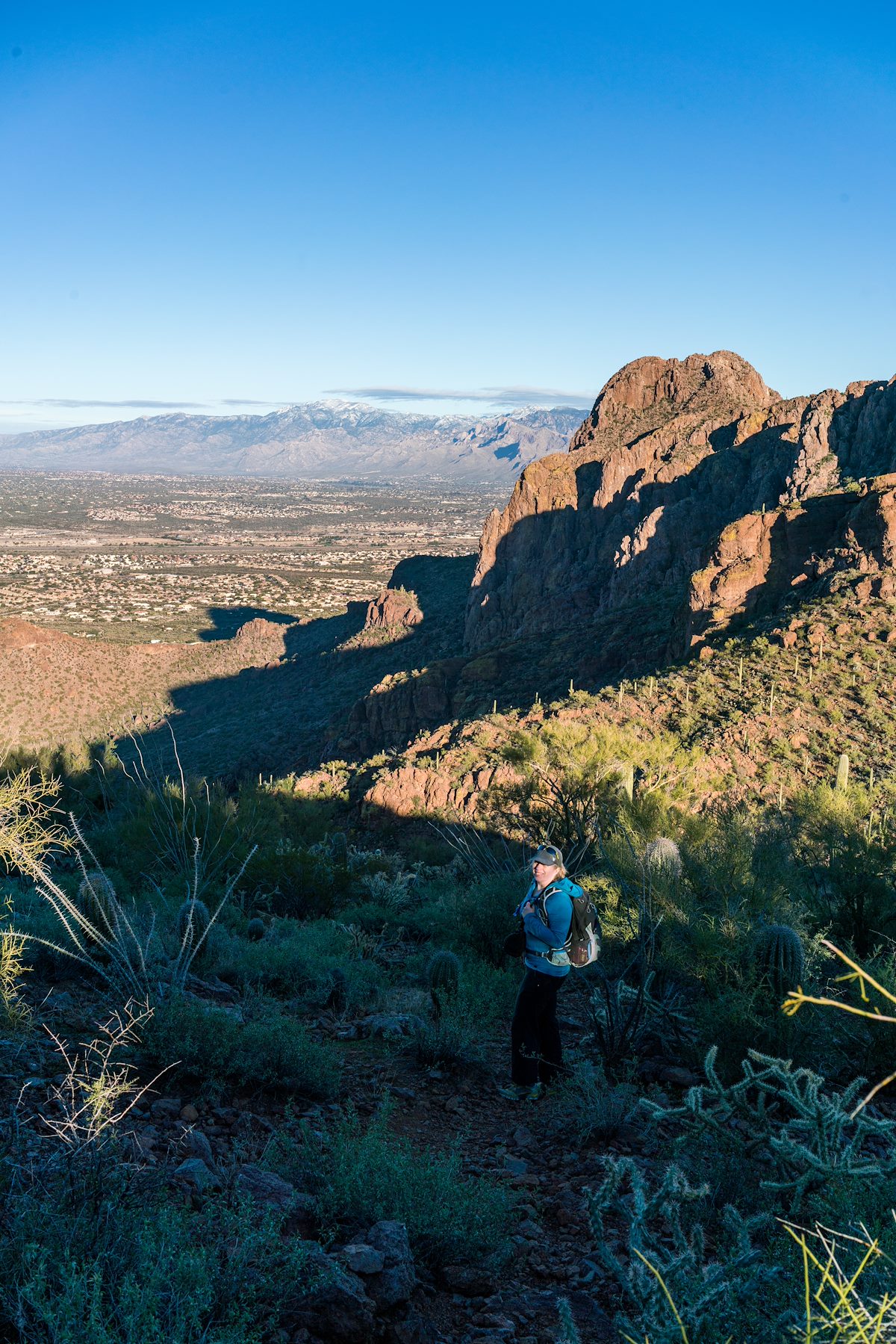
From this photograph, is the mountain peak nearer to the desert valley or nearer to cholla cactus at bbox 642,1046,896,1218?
the desert valley

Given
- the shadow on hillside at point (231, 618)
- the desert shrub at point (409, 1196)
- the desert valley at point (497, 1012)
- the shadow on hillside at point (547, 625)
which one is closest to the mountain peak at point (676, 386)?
the shadow on hillside at point (547, 625)

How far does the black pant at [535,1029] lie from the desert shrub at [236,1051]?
1278 millimetres

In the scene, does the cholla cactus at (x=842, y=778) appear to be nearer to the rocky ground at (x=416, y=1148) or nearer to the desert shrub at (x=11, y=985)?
the rocky ground at (x=416, y=1148)

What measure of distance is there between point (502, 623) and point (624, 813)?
1411 inches

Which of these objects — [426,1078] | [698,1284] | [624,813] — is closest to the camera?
[698,1284]

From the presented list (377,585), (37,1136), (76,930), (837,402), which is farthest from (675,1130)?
(377,585)

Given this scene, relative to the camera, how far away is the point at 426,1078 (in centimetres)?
625

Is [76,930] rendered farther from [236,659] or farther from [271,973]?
[236,659]

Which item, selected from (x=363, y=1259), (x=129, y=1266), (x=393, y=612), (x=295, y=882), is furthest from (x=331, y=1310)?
(x=393, y=612)

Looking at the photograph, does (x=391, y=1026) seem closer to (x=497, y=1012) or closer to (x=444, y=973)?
(x=444, y=973)

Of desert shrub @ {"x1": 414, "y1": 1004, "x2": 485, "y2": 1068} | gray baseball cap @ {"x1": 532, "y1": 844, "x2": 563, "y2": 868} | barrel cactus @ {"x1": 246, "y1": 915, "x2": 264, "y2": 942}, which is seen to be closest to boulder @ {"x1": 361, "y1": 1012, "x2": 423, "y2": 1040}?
desert shrub @ {"x1": 414, "y1": 1004, "x2": 485, "y2": 1068}

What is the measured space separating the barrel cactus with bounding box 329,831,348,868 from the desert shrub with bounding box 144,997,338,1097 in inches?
303

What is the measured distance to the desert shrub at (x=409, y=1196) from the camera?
398 cm

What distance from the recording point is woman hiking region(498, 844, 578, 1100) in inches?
241
